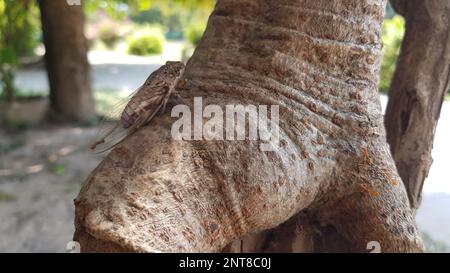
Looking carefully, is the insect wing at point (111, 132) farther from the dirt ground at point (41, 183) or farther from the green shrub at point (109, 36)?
the green shrub at point (109, 36)

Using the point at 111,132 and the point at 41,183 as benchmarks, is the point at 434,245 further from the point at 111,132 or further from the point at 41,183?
the point at 41,183

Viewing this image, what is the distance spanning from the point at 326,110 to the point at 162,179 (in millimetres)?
625

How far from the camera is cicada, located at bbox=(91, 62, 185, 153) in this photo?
4.42ft

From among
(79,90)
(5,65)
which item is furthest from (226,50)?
(5,65)

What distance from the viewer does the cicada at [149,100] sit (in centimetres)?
135

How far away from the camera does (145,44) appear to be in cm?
1694

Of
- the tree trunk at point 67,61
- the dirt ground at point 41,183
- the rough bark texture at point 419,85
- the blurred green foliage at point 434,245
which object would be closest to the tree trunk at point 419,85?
the rough bark texture at point 419,85

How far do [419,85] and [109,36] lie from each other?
17.6 m

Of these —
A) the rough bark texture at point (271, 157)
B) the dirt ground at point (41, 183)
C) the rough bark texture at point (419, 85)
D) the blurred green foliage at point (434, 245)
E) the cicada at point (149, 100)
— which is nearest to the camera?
the rough bark texture at point (271, 157)

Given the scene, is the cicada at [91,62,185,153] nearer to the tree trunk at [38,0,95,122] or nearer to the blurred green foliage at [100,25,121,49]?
the tree trunk at [38,0,95,122]

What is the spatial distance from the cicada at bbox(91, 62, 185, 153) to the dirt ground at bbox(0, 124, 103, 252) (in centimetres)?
277

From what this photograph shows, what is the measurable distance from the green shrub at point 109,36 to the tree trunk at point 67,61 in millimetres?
11748

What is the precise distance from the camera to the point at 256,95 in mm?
1441
